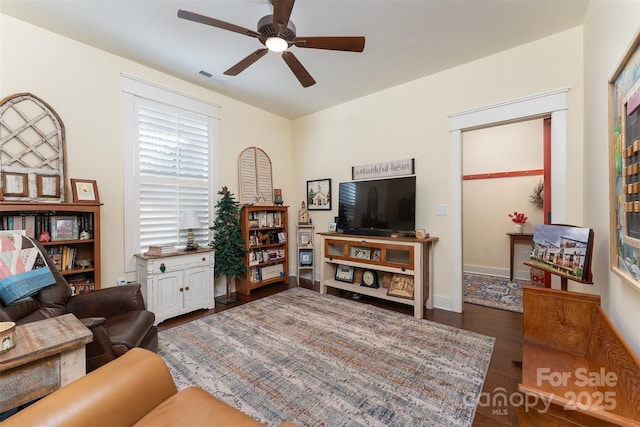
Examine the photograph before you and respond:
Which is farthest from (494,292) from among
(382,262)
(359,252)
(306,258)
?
(306,258)

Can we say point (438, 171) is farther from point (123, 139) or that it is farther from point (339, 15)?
point (123, 139)

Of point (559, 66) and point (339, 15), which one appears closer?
point (339, 15)

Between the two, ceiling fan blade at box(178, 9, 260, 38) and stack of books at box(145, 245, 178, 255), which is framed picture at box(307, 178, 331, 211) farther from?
ceiling fan blade at box(178, 9, 260, 38)

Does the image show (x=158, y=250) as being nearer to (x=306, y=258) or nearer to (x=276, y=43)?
(x=306, y=258)

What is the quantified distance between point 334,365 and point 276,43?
105 inches

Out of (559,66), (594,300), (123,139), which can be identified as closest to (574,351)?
(594,300)

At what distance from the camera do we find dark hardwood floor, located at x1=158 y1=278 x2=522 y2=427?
5.37 feet

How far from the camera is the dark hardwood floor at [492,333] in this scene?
5.37 feet

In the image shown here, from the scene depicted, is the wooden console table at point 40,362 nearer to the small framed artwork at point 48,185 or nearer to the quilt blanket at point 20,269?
the quilt blanket at point 20,269

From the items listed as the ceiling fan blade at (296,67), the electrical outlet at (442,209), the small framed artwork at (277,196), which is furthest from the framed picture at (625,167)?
the small framed artwork at (277,196)

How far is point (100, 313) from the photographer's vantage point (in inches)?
82.7

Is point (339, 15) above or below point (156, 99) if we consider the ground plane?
above

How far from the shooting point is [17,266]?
1.73m

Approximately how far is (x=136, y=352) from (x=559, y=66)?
411 centimetres
